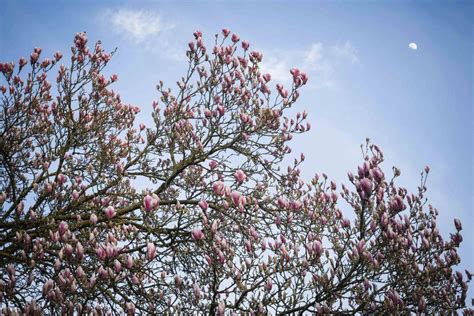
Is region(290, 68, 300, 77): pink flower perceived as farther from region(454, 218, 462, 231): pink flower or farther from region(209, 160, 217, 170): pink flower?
region(454, 218, 462, 231): pink flower

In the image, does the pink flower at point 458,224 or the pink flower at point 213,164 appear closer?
the pink flower at point 458,224

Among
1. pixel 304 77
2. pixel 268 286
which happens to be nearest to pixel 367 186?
pixel 268 286

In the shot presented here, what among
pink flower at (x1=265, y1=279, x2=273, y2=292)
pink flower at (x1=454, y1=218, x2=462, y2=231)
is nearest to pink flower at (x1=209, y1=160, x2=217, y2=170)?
pink flower at (x1=265, y1=279, x2=273, y2=292)

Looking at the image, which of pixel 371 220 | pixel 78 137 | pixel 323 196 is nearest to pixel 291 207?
pixel 323 196

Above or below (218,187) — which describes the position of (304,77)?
above

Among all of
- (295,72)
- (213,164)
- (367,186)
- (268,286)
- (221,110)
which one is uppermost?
(295,72)

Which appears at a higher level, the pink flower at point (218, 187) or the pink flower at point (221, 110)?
the pink flower at point (221, 110)

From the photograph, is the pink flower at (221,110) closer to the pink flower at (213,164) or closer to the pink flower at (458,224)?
the pink flower at (213,164)

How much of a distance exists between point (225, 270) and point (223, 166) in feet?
9.78

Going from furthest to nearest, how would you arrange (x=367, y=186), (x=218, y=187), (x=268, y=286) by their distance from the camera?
1. (x=218, y=187)
2. (x=268, y=286)
3. (x=367, y=186)

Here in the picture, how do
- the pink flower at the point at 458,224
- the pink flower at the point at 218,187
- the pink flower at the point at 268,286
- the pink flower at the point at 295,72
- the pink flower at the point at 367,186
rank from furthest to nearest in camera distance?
the pink flower at the point at 295,72, the pink flower at the point at 458,224, the pink flower at the point at 218,187, the pink flower at the point at 268,286, the pink flower at the point at 367,186

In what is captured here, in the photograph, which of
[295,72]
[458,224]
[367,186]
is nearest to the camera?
[367,186]

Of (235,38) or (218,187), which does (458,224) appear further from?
(235,38)

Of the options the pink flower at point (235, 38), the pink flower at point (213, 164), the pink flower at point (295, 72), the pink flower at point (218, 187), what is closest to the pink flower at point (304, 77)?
the pink flower at point (295, 72)
